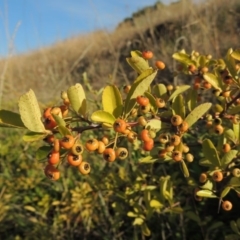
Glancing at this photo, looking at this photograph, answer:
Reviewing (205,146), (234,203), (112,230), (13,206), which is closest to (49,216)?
(13,206)

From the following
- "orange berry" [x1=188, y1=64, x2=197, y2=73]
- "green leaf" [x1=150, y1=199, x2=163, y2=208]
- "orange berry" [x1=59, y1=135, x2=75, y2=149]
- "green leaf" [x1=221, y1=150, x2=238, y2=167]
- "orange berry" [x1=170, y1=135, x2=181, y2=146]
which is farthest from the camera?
"green leaf" [x1=150, y1=199, x2=163, y2=208]

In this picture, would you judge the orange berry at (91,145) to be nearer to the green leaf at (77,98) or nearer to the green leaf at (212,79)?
the green leaf at (77,98)

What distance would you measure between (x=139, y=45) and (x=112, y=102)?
504cm

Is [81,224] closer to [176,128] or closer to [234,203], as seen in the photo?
[234,203]

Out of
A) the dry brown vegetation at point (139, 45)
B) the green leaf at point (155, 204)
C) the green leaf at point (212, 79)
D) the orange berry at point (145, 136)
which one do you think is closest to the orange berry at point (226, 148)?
the green leaf at point (212, 79)

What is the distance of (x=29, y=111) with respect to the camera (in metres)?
0.54

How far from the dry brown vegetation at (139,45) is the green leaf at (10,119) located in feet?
7.06

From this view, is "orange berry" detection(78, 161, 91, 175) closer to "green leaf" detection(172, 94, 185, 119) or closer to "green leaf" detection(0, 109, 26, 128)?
"green leaf" detection(0, 109, 26, 128)

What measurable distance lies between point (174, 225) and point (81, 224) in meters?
0.47

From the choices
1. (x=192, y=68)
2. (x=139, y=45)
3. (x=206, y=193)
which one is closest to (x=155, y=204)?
(x=206, y=193)

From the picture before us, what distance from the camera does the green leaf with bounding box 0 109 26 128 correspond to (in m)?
0.57

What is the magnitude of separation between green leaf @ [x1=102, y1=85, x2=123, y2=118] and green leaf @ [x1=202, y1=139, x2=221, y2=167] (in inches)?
8.9

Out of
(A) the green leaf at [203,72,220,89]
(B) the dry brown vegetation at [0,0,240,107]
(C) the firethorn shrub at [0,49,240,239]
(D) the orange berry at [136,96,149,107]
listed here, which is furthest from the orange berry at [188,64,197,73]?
(B) the dry brown vegetation at [0,0,240,107]

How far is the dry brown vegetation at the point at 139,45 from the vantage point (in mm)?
3467
